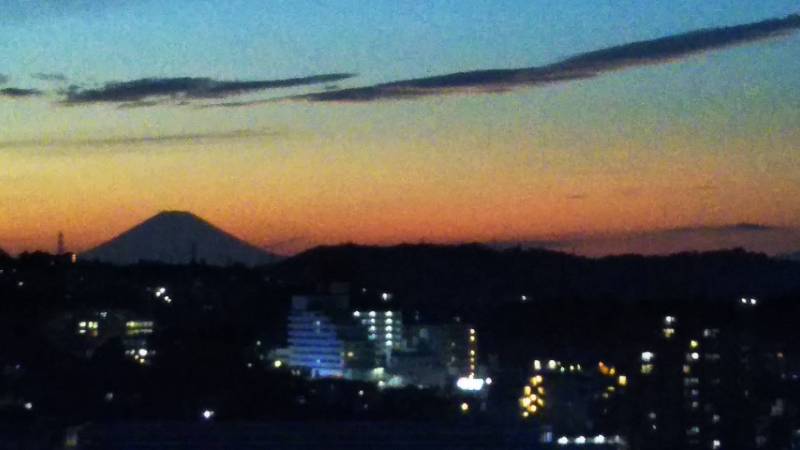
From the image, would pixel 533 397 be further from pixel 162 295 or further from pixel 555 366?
pixel 162 295

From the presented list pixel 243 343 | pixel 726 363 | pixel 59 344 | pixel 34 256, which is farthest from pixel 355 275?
pixel 726 363

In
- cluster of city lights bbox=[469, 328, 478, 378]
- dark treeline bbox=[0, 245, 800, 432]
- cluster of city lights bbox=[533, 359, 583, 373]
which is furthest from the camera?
cluster of city lights bbox=[469, 328, 478, 378]

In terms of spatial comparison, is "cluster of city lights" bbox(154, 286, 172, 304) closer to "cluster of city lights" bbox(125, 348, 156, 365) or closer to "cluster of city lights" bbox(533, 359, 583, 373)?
"cluster of city lights" bbox(125, 348, 156, 365)

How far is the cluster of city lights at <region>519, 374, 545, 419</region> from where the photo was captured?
57.6 ft

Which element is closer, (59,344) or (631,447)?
(631,447)

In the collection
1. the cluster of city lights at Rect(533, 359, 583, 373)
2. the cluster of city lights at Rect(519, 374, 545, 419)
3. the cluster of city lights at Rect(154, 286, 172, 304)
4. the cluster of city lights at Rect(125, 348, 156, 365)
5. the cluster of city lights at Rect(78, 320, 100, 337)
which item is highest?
the cluster of city lights at Rect(154, 286, 172, 304)

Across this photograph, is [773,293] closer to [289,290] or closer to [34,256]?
[289,290]

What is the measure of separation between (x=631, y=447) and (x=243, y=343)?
671cm

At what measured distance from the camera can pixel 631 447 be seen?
14867 millimetres

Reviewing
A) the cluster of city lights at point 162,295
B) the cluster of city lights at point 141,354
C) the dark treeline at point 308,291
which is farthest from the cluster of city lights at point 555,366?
the cluster of city lights at point 162,295

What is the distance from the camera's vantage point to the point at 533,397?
1828 cm

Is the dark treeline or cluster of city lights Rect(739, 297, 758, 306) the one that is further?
cluster of city lights Rect(739, 297, 758, 306)

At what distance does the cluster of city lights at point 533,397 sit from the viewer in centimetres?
1755

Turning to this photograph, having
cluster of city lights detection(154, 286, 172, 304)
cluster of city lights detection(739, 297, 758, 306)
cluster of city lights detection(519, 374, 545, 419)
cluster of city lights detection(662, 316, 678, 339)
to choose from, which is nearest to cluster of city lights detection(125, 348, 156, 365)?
cluster of city lights detection(519, 374, 545, 419)
